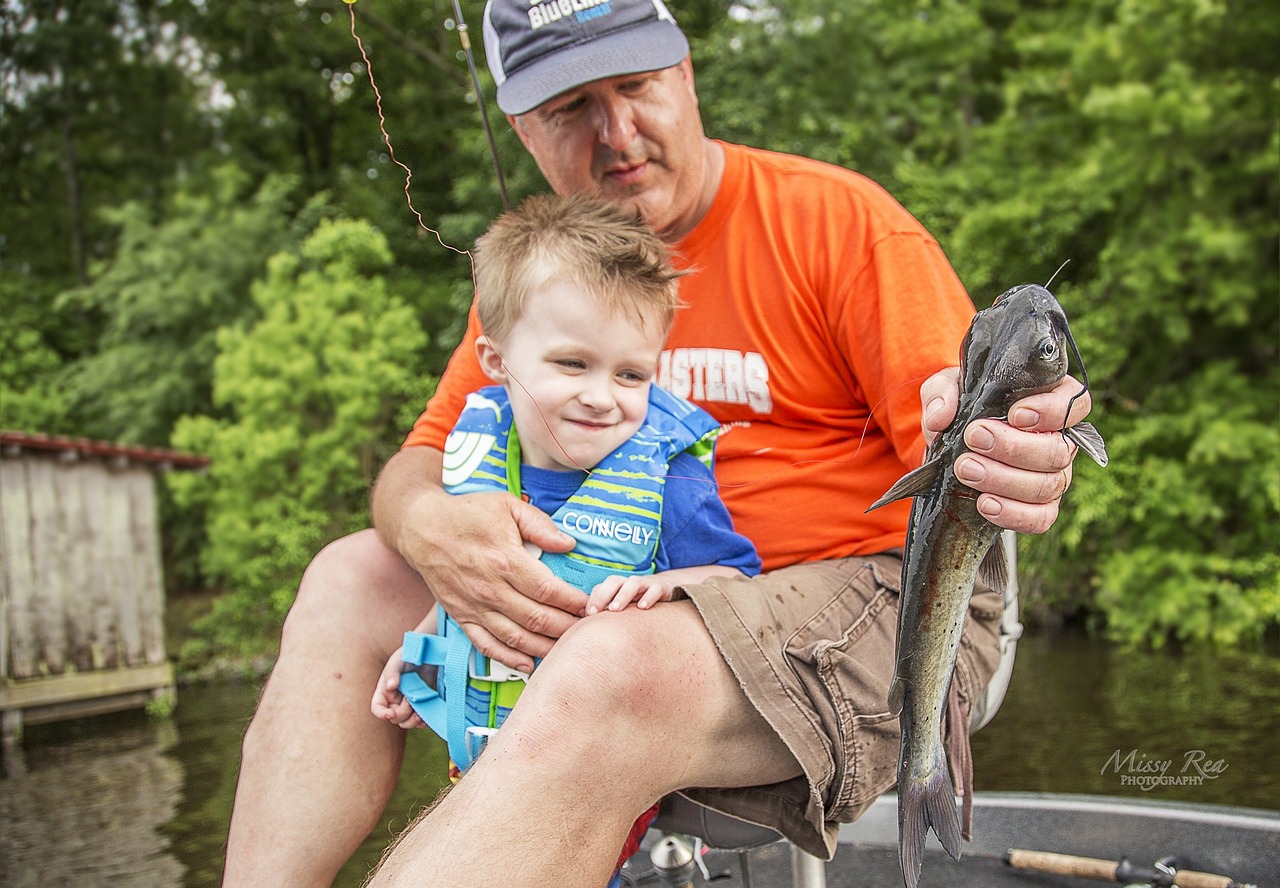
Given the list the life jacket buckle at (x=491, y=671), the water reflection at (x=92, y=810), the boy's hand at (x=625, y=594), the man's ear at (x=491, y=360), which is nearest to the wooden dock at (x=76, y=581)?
the water reflection at (x=92, y=810)

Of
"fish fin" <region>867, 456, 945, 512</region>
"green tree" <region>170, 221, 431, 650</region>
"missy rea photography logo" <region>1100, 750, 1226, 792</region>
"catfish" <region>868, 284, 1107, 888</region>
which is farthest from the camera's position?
"green tree" <region>170, 221, 431, 650</region>

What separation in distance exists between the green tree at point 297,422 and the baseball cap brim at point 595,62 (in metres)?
11.3

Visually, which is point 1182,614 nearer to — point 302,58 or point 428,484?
point 428,484

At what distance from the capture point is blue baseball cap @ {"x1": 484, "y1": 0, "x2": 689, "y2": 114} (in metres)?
2.22

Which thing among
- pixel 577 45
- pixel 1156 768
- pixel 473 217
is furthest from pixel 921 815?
pixel 473 217

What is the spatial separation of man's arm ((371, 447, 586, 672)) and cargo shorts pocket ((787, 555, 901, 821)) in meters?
0.40

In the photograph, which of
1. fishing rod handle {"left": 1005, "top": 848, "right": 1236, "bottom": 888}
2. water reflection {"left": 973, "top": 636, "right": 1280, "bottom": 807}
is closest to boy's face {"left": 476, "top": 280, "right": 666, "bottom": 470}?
fishing rod handle {"left": 1005, "top": 848, "right": 1236, "bottom": 888}

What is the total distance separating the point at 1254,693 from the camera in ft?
28.2

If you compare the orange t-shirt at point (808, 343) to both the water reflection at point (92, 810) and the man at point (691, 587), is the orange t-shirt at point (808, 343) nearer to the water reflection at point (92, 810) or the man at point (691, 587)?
the man at point (691, 587)

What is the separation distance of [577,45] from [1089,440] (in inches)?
55.7

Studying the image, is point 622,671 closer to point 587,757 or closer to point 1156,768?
point 587,757

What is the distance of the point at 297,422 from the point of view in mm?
13961

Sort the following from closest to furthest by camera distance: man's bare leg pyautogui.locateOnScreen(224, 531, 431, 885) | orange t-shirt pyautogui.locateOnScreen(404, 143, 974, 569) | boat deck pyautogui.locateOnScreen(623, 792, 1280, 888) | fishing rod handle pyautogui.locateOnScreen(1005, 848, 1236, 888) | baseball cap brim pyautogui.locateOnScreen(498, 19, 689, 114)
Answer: man's bare leg pyautogui.locateOnScreen(224, 531, 431, 885), orange t-shirt pyautogui.locateOnScreen(404, 143, 974, 569), baseball cap brim pyautogui.locateOnScreen(498, 19, 689, 114), fishing rod handle pyautogui.locateOnScreen(1005, 848, 1236, 888), boat deck pyautogui.locateOnScreen(623, 792, 1280, 888)

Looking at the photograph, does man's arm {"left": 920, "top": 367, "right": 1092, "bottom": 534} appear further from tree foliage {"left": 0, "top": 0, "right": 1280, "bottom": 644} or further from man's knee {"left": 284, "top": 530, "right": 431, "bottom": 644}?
tree foliage {"left": 0, "top": 0, "right": 1280, "bottom": 644}
